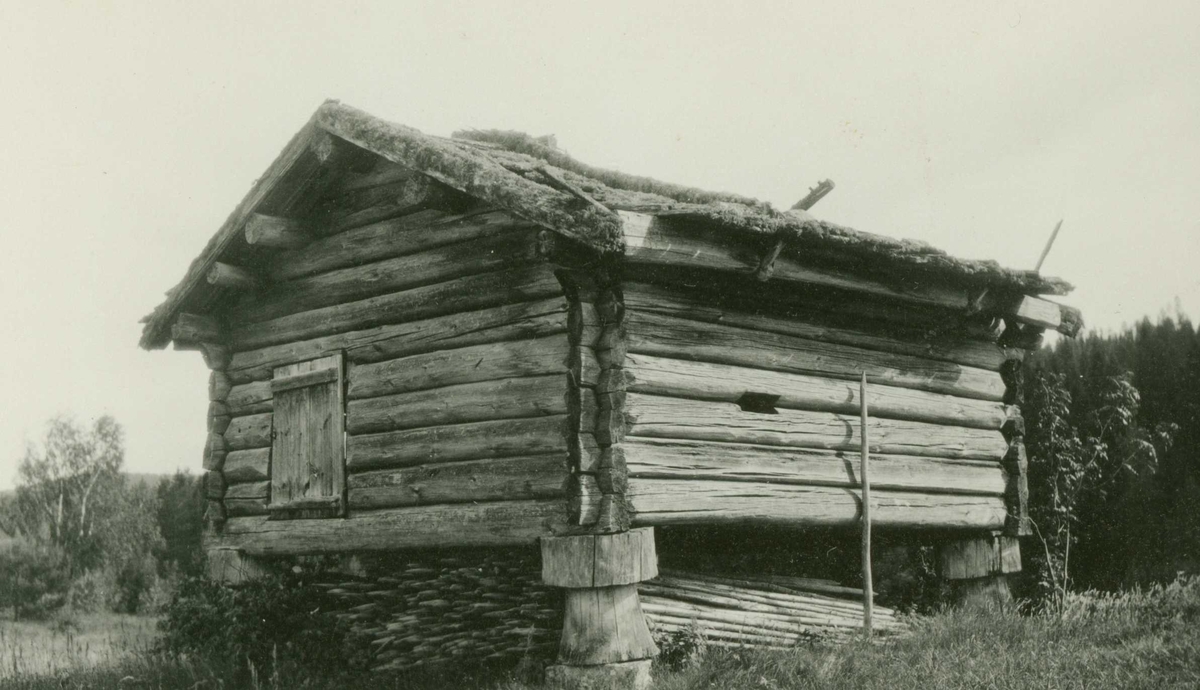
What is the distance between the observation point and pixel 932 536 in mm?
10281

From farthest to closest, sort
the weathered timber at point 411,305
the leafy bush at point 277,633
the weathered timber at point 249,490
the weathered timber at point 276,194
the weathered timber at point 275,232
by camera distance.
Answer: the weathered timber at point 249,490
the weathered timber at point 275,232
the leafy bush at point 277,633
the weathered timber at point 276,194
the weathered timber at point 411,305

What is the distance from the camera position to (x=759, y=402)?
838 centimetres

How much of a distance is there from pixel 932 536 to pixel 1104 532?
502cm

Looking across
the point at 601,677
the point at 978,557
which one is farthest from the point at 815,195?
the point at 601,677

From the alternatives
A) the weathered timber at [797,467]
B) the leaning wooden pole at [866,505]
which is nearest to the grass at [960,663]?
the leaning wooden pole at [866,505]

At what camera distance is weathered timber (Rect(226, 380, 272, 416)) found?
9898mm

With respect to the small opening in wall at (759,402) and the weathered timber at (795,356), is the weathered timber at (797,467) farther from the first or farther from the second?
the weathered timber at (795,356)

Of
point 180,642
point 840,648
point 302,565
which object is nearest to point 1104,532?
point 840,648

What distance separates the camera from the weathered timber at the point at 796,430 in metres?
7.48

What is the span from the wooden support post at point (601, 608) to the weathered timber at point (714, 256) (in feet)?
6.00

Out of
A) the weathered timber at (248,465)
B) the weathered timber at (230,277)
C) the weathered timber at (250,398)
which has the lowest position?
the weathered timber at (248,465)

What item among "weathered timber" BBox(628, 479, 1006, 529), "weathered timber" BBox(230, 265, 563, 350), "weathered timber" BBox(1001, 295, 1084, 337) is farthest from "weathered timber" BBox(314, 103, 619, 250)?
"weathered timber" BBox(1001, 295, 1084, 337)

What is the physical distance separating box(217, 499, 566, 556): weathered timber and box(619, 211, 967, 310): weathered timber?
1.79m

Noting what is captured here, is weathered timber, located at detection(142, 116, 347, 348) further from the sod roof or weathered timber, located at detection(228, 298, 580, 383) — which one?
weathered timber, located at detection(228, 298, 580, 383)
